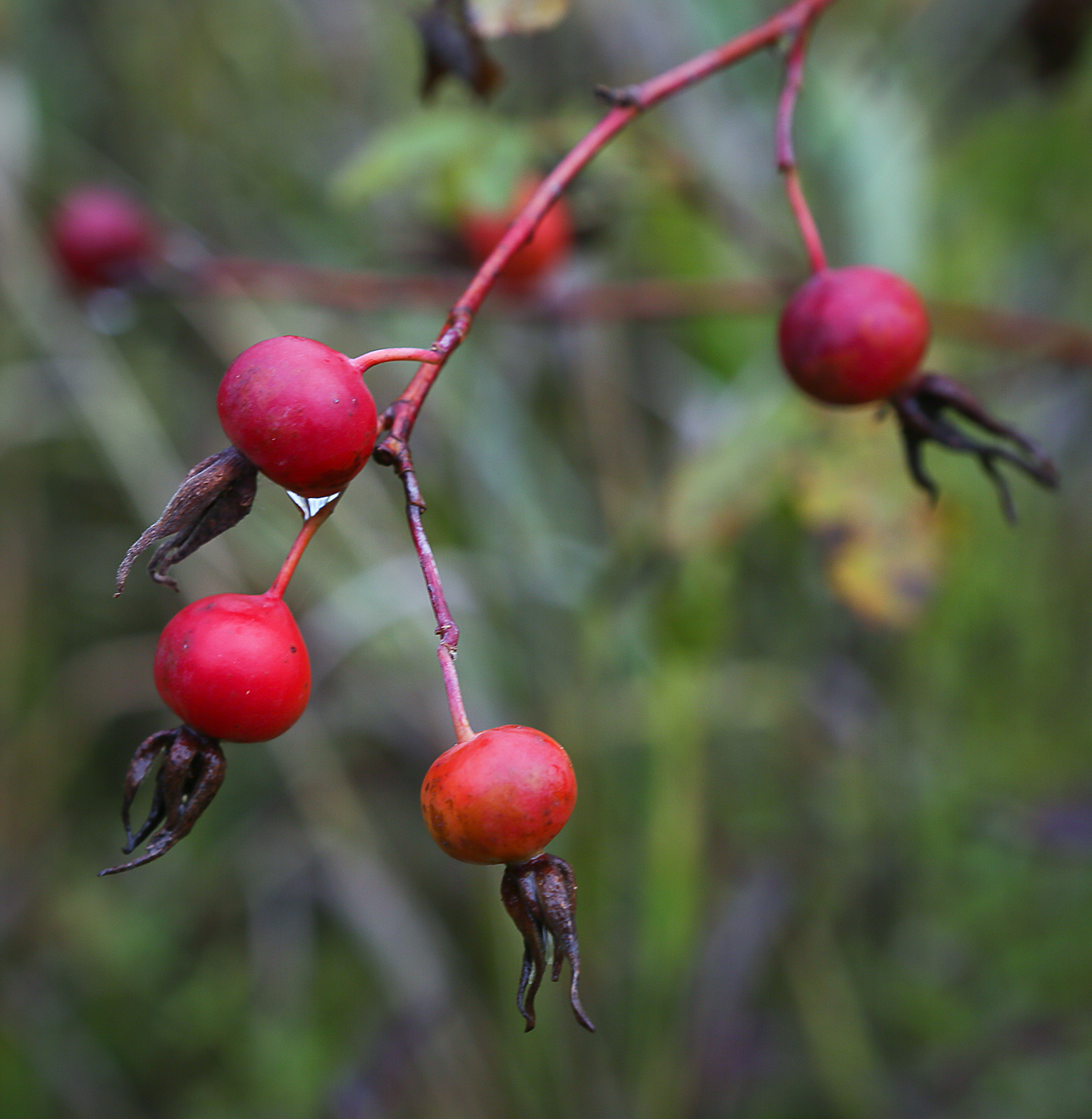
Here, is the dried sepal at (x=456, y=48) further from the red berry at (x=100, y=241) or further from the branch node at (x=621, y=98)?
the red berry at (x=100, y=241)

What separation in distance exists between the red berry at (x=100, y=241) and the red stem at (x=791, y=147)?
3.77ft

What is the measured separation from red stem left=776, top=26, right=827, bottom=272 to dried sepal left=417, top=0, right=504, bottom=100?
228 millimetres

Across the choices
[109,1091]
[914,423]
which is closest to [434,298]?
[914,423]

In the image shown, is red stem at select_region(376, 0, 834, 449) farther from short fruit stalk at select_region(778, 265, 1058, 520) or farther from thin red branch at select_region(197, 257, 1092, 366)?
thin red branch at select_region(197, 257, 1092, 366)

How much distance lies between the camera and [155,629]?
2.25 metres

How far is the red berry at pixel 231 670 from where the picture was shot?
48cm

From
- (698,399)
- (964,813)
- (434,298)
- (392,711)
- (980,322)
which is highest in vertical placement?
(434,298)

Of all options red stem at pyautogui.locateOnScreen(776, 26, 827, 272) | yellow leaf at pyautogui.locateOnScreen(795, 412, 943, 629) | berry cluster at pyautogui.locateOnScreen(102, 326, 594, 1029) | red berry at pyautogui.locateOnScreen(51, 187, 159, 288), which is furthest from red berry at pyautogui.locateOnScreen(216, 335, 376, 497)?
red berry at pyautogui.locateOnScreen(51, 187, 159, 288)

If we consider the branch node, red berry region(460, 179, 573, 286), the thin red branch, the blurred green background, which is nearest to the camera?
the branch node

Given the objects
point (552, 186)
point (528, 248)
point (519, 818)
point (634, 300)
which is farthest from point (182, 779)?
point (528, 248)

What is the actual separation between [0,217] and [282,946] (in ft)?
4.74

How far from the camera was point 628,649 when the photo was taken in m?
1.47

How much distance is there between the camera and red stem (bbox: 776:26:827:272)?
26.3 inches

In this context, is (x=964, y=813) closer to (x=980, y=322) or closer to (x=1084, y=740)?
(x=1084, y=740)
